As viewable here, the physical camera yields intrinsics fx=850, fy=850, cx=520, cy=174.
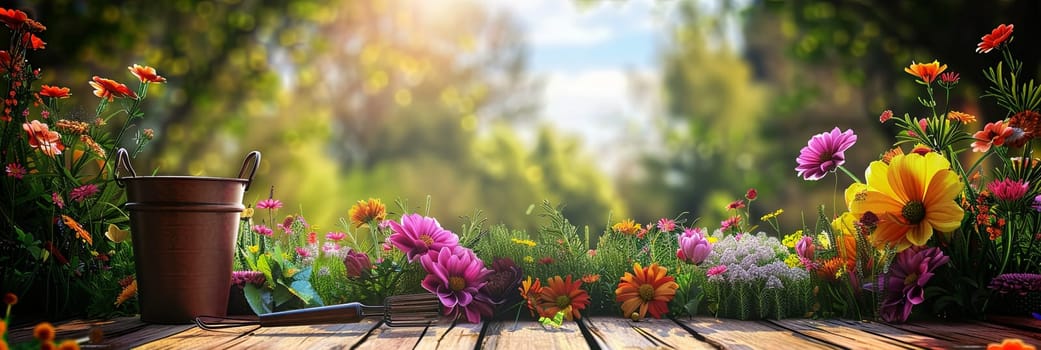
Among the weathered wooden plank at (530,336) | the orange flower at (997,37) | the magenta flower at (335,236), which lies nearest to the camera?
the weathered wooden plank at (530,336)

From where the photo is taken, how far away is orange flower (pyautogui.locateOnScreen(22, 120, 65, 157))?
2.75 meters

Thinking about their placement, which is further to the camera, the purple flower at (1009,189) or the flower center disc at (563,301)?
the flower center disc at (563,301)

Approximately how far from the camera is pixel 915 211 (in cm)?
259

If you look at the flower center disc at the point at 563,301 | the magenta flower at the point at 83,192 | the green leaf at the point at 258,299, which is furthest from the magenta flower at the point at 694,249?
the magenta flower at the point at 83,192

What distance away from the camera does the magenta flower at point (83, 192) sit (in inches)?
110

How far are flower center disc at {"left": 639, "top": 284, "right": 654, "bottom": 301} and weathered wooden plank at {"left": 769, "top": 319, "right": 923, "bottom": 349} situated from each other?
396 millimetres

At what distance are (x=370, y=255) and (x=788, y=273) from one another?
1.47 m

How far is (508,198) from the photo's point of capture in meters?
19.7

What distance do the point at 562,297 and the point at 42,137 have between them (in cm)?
176

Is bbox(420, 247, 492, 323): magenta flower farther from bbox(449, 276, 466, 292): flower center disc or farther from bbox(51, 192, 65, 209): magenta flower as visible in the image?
bbox(51, 192, 65, 209): magenta flower

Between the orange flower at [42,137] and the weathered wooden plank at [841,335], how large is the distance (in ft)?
7.92

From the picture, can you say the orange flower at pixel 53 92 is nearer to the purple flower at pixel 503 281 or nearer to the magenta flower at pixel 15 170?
the magenta flower at pixel 15 170

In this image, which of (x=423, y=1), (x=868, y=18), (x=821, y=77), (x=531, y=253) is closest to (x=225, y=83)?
(x=868, y=18)

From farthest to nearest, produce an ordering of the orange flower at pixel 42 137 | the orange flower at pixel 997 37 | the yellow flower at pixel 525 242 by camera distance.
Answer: the yellow flower at pixel 525 242 → the orange flower at pixel 42 137 → the orange flower at pixel 997 37
